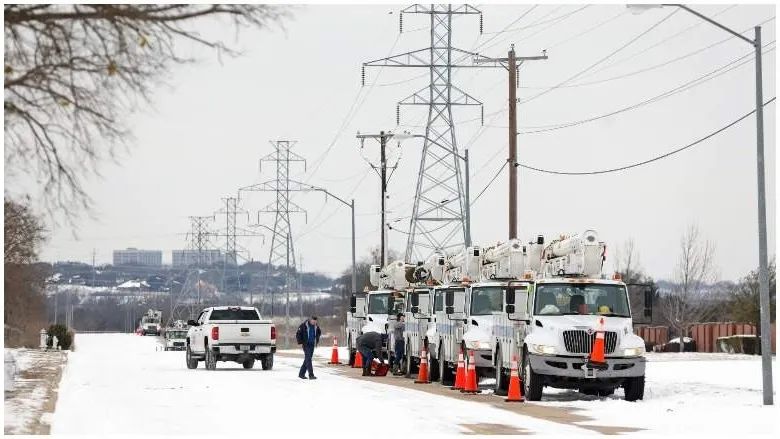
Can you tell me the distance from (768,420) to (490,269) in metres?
13.7

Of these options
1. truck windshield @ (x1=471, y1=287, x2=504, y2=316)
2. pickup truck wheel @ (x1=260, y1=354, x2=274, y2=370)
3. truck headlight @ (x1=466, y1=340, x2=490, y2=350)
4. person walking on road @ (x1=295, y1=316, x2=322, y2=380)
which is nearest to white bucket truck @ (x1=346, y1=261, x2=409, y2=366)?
pickup truck wheel @ (x1=260, y1=354, x2=274, y2=370)

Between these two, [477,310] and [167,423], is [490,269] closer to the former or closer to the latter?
[477,310]

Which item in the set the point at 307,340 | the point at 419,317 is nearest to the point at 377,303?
the point at 419,317

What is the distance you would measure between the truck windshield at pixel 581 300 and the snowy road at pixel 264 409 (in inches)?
107

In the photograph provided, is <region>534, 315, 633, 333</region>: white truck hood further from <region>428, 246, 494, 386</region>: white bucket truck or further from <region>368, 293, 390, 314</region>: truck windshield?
<region>368, 293, 390, 314</region>: truck windshield

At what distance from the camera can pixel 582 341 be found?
27594mm

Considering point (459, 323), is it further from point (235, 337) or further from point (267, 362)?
point (267, 362)

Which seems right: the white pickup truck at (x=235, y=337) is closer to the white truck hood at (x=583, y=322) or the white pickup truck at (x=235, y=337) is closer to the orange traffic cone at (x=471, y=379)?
the orange traffic cone at (x=471, y=379)

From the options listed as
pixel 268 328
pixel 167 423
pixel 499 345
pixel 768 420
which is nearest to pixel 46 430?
pixel 167 423

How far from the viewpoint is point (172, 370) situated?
4319cm

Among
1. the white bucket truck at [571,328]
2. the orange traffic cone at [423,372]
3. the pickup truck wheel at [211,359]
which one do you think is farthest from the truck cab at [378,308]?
the white bucket truck at [571,328]

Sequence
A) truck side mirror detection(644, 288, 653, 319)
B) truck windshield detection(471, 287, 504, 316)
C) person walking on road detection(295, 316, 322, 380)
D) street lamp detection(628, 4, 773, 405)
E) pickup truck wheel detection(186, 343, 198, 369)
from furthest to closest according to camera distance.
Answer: pickup truck wheel detection(186, 343, 198, 369) → person walking on road detection(295, 316, 322, 380) → truck windshield detection(471, 287, 504, 316) → truck side mirror detection(644, 288, 653, 319) → street lamp detection(628, 4, 773, 405)

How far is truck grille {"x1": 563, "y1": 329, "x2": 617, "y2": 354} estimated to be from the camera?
90.3ft

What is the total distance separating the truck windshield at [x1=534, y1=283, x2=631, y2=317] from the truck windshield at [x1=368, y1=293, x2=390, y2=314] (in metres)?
16.9
